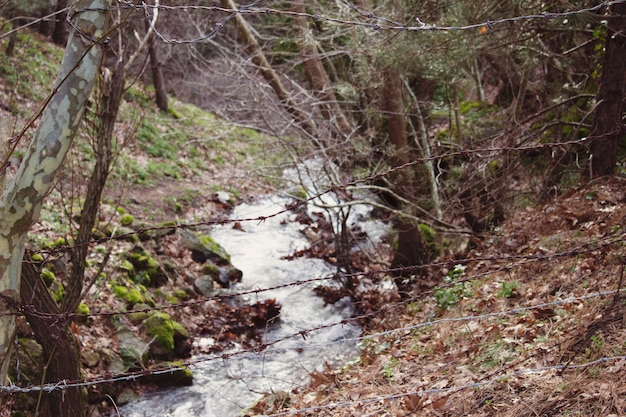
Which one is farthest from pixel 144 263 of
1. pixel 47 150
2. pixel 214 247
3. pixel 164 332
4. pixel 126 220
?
pixel 47 150

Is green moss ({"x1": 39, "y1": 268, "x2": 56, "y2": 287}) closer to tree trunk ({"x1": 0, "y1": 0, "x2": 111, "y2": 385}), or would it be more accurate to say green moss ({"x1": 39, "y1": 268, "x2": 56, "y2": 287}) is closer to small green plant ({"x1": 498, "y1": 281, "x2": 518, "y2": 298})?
tree trunk ({"x1": 0, "y1": 0, "x2": 111, "y2": 385})

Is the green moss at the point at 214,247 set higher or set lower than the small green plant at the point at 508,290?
lower

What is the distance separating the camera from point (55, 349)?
404 cm

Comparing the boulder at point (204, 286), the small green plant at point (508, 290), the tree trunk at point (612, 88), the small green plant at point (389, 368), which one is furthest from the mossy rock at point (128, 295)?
the tree trunk at point (612, 88)

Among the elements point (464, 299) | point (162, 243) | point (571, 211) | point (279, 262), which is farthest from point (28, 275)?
point (279, 262)

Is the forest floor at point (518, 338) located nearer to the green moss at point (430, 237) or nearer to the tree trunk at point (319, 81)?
the green moss at point (430, 237)

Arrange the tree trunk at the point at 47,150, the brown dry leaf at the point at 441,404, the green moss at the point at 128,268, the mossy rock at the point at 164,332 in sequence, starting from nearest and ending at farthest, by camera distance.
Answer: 1. the tree trunk at the point at 47,150
2. the brown dry leaf at the point at 441,404
3. the mossy rock at the point at 164,332
4. the green moss at the point at 128,268

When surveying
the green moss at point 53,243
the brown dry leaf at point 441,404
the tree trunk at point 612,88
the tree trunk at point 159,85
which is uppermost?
the tree trunk at point 159,85

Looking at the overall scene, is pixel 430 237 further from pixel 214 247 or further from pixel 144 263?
pixel 144 263

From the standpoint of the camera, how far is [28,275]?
3.85m

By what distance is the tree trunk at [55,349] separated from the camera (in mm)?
3881

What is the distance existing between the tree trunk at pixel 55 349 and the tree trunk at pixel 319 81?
18.4 ft

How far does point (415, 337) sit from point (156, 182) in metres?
9.61

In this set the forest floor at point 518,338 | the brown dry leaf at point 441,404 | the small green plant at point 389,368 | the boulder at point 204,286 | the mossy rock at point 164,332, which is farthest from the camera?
the boulder at point 204,286
